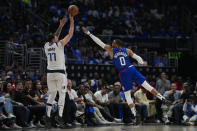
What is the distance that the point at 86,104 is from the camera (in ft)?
45.2

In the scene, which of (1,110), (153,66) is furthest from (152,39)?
(1,110)

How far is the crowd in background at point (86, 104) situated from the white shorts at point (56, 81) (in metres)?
1.73

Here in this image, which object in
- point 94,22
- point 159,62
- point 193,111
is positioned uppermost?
point 94,22

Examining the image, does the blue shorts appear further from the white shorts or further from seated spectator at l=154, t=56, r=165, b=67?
seated spectator at l=154, t=56, r=165, b=67

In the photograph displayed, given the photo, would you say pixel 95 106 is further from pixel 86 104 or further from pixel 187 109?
pixel 187 109

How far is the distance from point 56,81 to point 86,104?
3.71 metres

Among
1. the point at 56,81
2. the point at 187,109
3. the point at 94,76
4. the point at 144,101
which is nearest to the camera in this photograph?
the point at 56,81

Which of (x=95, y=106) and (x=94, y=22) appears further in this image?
(x=94, y=22)

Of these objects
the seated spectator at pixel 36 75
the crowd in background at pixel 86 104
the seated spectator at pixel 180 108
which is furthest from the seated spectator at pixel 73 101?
the seated spectator at pixel 180 108

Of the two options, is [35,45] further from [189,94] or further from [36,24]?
[189,94]

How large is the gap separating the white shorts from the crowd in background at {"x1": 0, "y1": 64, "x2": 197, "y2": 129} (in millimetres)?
1730

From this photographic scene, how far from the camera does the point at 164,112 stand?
600 inches

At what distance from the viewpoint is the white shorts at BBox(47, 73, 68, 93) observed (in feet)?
33.1

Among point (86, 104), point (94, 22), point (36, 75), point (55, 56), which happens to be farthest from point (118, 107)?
point (94, 22)
